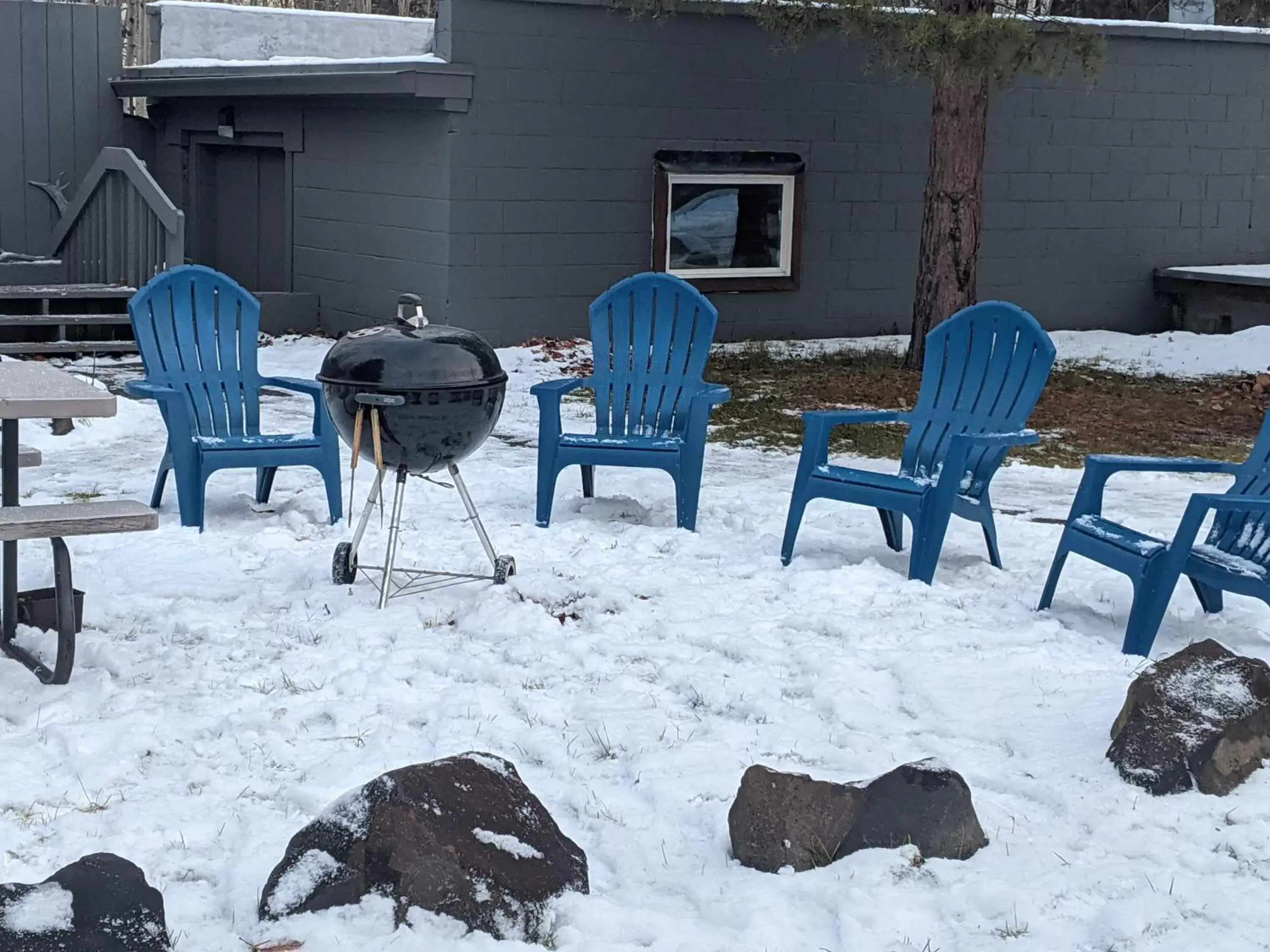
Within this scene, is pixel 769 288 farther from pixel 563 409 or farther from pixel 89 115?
pixel 89 115

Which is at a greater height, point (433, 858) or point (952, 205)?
point (952, 205)

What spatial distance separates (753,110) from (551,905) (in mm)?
9316

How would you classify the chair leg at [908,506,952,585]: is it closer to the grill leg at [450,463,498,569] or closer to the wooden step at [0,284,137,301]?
the grill leg at [450,463,498,569]

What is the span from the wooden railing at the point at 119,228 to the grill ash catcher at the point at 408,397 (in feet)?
19.1

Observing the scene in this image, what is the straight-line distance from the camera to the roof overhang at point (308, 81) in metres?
10.1

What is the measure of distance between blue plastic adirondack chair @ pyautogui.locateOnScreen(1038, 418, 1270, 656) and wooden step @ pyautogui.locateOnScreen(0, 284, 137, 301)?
6815mm

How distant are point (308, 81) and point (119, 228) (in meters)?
1.77

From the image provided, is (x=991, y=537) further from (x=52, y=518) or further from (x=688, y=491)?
(x=52, y=518)

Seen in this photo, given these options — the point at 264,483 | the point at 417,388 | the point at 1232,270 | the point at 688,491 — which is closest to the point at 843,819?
the point at 417,388

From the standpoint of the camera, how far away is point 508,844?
303 centimetres

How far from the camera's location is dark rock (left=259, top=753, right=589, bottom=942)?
2910mm

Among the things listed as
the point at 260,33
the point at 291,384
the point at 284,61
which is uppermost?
the point at 260,33

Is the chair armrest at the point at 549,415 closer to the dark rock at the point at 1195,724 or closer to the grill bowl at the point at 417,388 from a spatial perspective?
the grill bowl at the point at 417,388

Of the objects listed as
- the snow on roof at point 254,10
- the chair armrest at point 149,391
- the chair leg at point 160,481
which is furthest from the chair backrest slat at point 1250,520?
the snow on roof at point 254,10
